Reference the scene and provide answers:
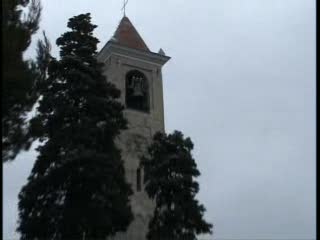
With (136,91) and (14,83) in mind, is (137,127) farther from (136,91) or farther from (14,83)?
(14,83)

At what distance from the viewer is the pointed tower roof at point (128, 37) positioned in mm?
35281

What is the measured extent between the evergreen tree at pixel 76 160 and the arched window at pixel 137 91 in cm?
1127

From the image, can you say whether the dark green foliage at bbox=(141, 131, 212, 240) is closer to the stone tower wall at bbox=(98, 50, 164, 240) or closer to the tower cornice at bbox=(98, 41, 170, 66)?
the stone tower wall at bbox=(98, 50, 164, 240)

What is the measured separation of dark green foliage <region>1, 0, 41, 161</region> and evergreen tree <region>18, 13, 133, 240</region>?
3.95 metres

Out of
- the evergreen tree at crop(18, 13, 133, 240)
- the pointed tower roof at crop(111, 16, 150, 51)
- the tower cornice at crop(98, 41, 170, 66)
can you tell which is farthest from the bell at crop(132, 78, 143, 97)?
the evergreen tree at crop(18, 13, 133, 240)

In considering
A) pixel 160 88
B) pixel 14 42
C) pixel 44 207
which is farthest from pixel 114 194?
pixel 160 88

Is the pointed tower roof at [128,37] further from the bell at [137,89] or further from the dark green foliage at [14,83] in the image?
the dark green foliage at [14,83]

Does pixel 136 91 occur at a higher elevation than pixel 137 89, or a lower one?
lower

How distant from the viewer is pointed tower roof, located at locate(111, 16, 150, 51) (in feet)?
116

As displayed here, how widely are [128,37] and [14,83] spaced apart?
22301mm

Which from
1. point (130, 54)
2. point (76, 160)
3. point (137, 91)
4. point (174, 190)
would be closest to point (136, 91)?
point (137, 91)

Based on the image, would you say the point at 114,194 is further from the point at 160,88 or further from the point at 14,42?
the point at 160,88

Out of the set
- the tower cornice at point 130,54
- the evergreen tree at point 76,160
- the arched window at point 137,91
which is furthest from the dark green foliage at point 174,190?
the tower cornice at point 130,54

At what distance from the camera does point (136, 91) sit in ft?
112
